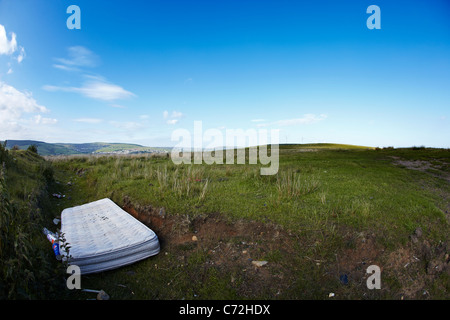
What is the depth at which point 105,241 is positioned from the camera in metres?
4.68

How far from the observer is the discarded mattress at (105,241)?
4047 mm

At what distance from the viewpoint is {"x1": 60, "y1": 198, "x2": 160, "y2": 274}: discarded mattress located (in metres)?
4.05

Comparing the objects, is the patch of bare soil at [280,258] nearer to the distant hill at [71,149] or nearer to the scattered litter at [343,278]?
the scattered litter at [343,278]

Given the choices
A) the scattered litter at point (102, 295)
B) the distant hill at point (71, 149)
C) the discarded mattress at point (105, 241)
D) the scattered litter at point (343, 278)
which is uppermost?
the distant hill at point (71, 149)

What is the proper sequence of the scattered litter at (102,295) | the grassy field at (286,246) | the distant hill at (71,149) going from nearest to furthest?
→ the scattered litter at (102,295) → the grassy field at (286,246) → the distant hill at (71,149)

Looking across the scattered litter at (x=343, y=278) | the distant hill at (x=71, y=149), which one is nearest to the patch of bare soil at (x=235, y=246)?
the scattered litter at (x=343, y=278)

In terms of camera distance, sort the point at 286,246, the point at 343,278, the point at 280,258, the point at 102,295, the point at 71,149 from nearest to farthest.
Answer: the point at 102,295 → the point at 343,278 → the point at 280,258 → the point at 286,246 → the point at 71,149

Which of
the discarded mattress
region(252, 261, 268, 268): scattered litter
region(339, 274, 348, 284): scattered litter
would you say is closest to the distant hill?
the discarded mattress

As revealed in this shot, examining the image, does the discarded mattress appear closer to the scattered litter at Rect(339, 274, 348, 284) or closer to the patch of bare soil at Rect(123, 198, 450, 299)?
the patch of bare soil at Rect(123, 198, 450, 299)

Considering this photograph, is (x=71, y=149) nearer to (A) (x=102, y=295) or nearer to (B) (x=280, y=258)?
(A) (x=102, y=295)

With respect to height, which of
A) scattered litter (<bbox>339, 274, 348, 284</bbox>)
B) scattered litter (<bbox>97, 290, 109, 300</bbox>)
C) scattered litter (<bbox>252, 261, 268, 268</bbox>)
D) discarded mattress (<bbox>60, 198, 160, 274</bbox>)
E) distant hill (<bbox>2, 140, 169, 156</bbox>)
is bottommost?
scattered litter (<bbox>97, 290, 109, 300</bbox>)

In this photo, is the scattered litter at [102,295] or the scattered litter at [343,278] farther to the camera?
the scattered litter at [343,278]

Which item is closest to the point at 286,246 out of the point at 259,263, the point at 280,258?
the point at 280,258

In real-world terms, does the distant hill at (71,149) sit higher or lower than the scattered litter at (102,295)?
higher
